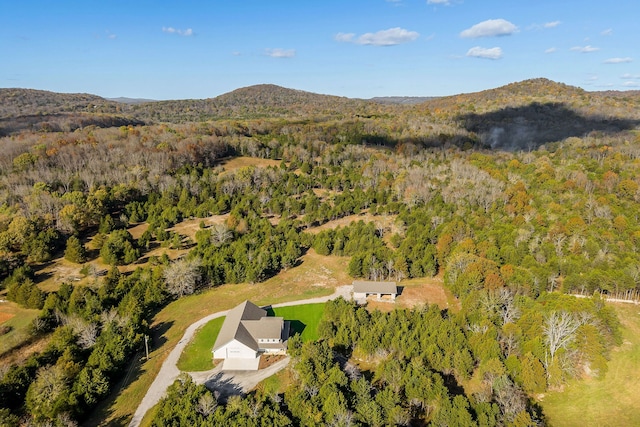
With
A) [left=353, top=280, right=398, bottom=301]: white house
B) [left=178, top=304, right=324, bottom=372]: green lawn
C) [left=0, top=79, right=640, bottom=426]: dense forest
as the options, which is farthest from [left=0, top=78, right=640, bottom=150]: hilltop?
[left=178, top=304, right=324, bottom=372]: green lawn

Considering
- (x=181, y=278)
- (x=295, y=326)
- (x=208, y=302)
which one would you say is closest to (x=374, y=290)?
(x=295, y=326)

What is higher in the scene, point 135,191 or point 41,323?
point 135,191

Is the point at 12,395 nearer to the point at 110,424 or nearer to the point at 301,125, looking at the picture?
the point at 110,424

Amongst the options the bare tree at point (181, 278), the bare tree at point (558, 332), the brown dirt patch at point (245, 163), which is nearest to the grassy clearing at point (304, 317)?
the bare tree at point (181, 278)

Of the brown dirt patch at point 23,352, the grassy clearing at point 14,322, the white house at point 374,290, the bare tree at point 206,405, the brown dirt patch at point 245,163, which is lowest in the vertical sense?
the brown dirt patch at point 23,352

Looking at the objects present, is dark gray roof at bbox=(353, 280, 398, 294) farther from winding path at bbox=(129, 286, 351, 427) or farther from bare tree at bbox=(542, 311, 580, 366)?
bare tree at bbox=(542, 311, 580, 366)

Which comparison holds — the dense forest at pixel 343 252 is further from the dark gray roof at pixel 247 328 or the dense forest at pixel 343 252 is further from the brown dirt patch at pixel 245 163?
the dark gray roof at pixel 247 328

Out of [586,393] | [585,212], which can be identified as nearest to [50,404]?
[586,393]
